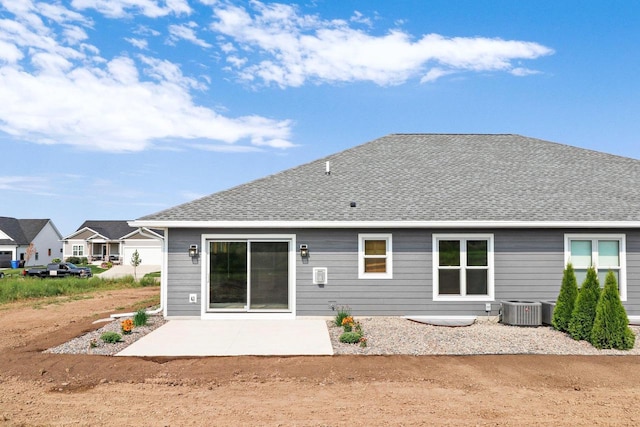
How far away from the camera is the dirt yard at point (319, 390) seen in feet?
18.1

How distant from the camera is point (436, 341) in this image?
9266 mm

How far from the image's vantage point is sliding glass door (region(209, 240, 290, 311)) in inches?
453

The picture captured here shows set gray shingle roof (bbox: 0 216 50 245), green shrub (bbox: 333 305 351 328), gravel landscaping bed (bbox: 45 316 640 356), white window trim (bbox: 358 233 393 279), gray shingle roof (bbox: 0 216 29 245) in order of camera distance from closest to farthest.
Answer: gravel landscaping bed (bbox: 45 316 640 356) < green shrub (bbox: 333 305 351 328) < white window trim (bbox: 358 233 393 279) < gray shingle roof (bbox: 0 216 29 245) < gray shingle roof (bbox: 0 216 50 245)

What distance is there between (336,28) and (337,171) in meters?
5.86

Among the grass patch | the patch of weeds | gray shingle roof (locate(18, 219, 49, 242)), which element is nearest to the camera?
the patch of weeds

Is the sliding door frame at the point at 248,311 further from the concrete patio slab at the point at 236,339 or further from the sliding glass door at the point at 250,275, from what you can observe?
the concrete patio slab at the point at 236,339

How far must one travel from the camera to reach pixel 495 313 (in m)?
11.5

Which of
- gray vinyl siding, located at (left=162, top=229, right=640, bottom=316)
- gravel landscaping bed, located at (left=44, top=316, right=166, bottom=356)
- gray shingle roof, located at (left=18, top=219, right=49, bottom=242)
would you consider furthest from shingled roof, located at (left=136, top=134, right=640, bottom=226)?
gray shingle roof, located at (left=18, top=219, right=49, bottom=242)

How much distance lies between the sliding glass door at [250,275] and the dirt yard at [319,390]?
3.55 metres

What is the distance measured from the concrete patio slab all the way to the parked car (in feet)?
78.9

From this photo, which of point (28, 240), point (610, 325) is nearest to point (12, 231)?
point (28, 240)

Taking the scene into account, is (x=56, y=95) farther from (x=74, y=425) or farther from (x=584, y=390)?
(x=584, y=390)

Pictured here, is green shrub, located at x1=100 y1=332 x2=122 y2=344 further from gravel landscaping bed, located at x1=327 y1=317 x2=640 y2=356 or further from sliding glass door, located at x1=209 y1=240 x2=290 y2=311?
gravel landscaping bed, located at x1=327 y1=317 x2=640 y2=356

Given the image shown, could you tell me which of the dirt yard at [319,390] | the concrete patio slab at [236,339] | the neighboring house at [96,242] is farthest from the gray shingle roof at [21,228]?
the dirt yard at [319,390]
